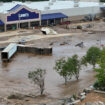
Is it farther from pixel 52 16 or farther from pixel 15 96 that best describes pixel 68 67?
pixel 52 16

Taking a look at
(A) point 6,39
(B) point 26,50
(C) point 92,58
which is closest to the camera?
(C) point 92,58

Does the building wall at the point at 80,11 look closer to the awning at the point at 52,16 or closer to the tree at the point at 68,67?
the awning at the point at 52,16

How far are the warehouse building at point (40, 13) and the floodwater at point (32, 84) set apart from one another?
61.7 ft

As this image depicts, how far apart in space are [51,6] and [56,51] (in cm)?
2960

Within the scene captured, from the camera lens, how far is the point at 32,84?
3058 cm

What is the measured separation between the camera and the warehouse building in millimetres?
64062

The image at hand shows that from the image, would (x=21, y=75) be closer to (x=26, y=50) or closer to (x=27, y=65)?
(x=27, y=65)

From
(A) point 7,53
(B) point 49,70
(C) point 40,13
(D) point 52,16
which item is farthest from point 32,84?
(D) point 52,16

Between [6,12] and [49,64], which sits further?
[6,12]

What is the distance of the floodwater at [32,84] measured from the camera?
28.2 m

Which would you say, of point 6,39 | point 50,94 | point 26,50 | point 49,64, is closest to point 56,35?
point 6,39

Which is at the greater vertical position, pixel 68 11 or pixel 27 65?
pixel 68 11

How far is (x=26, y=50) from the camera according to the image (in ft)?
156

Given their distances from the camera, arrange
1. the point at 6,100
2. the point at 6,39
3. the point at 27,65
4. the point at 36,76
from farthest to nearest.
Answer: the point at 6,39, the point at 27,65, the point at 36,76, the point at 6,100
